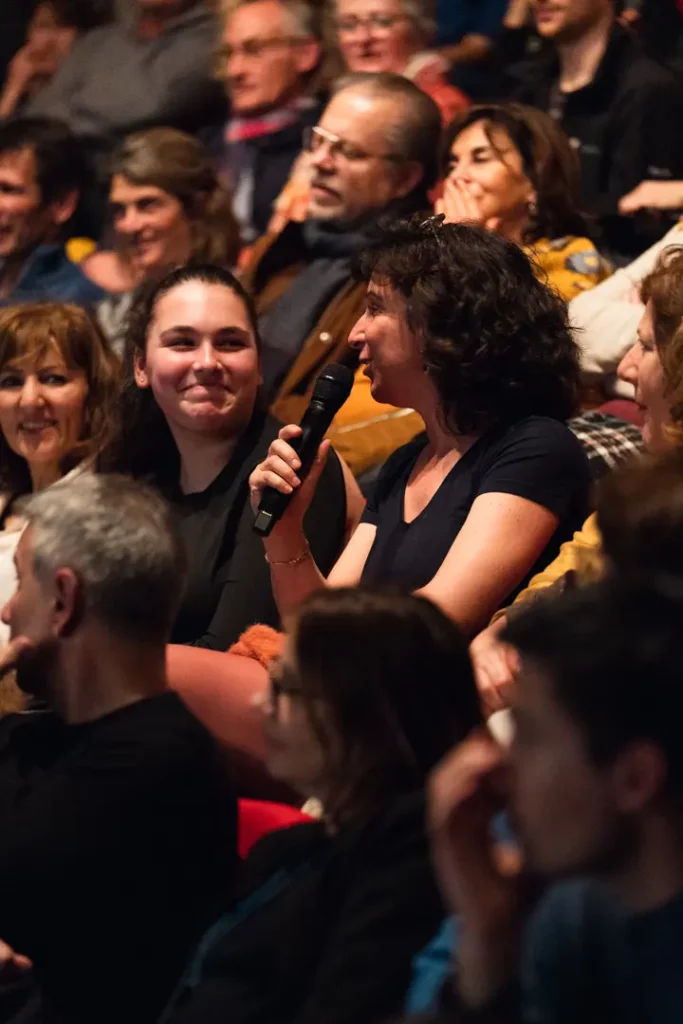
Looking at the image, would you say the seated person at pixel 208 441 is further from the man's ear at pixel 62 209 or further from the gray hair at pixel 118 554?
the man's ear at pixel 62 209

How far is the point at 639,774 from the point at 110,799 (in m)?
0.68

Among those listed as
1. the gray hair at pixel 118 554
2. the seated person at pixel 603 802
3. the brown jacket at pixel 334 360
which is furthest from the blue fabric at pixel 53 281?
the seated person at pixel 603 802

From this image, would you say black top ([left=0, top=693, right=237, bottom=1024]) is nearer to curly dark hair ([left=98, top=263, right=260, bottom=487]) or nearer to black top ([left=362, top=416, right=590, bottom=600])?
black top ([left=362, top=416, right=590, bottom=600])

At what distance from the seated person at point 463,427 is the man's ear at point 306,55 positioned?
1.90 metres

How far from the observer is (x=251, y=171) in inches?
170

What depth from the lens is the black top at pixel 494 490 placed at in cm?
229

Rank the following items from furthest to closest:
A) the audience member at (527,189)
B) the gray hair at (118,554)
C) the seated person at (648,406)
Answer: the audience member at (527,189) → the seated person at (648,406) → the gray hair at (118,554)

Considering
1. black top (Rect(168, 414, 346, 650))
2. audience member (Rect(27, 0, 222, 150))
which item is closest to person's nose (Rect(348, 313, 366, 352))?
black top (Rect(168, 414, 346, 650))

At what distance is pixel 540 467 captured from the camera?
228cm

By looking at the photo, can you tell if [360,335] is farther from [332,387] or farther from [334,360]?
[334,360]

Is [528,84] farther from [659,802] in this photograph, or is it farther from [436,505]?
[659,802]

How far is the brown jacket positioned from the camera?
119 inches

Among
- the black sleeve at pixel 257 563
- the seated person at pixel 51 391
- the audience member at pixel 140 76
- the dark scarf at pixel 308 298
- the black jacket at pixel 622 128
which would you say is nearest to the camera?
the black sleeve at pixel 257 563

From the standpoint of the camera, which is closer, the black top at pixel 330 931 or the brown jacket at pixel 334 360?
the black top at pixel 330 931
